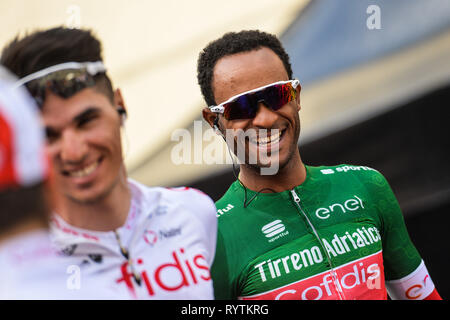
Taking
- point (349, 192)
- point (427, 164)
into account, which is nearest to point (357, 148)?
point (427, 164)

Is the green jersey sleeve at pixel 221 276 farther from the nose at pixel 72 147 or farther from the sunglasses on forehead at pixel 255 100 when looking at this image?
the nose at pixel 72 147

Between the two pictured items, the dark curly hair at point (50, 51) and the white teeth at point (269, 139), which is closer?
the dark curly hair at point (50, 51)

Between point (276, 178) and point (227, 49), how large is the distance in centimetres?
46

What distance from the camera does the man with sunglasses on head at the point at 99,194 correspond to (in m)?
1.29

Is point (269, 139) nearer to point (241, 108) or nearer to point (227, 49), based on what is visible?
point (241, 108)

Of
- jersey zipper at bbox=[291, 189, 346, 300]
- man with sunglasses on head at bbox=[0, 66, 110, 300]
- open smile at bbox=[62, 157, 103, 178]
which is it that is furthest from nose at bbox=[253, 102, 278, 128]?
man with sunglasses on head at bbox=[0, 66, 110, 300]

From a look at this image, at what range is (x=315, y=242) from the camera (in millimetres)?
1675

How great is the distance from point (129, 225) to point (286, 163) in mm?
575

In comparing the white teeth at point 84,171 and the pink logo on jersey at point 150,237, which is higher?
the white teeth at point 84,171

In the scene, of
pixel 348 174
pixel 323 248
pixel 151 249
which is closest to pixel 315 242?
pixel 323 248

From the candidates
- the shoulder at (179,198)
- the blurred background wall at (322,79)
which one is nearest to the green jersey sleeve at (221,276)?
the shoulder at (179,198)

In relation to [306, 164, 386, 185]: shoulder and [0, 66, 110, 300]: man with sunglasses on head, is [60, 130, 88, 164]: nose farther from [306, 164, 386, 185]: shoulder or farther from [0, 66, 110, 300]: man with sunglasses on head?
[306, 164, 386, 185]: shoulder

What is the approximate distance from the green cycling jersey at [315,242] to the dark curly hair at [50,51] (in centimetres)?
62
